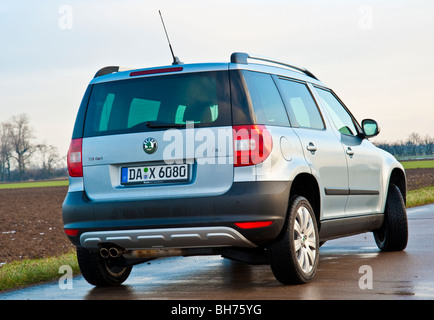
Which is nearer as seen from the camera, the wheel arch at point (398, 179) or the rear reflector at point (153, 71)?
the rear reflector at point (153, 71)

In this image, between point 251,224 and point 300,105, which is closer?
point 251,224

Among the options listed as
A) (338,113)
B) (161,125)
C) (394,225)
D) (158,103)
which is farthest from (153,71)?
(394,225)

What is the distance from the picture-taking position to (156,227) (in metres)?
5.86

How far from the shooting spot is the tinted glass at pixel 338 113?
7.86 meters

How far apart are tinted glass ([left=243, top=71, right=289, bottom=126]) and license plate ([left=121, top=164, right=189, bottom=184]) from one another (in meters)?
0.75

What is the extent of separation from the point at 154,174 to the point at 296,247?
1407 mm

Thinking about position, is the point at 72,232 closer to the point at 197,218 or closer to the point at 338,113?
the point at 197,218

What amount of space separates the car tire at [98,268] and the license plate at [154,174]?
1.02 metres

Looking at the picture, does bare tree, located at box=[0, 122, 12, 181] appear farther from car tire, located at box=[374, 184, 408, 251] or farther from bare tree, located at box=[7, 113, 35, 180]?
car tire, located at box=[374, 184, 408, 251]

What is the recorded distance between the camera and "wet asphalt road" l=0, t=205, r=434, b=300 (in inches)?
232

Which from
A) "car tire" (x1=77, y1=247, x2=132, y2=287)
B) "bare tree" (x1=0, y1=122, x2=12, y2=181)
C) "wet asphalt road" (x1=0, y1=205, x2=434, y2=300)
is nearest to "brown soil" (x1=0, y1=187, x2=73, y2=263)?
"wet asphalt road" (x1=0, y1=205, x2=434, y2=300)

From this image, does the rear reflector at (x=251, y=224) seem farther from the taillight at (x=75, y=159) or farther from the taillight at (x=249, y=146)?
the taillight at (x=75, y=159)

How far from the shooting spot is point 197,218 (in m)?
5.77

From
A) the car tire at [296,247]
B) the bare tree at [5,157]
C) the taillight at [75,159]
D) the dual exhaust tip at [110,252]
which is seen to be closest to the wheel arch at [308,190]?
the car tire at [296,247]
